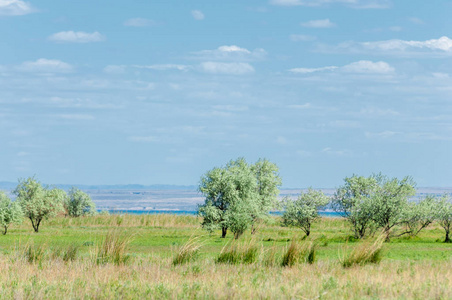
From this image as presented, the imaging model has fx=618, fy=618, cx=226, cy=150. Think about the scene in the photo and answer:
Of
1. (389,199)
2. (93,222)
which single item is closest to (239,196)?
(389,199)

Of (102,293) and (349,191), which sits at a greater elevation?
(349,191)

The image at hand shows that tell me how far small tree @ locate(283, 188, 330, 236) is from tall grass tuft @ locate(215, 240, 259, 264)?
24574 millimetres

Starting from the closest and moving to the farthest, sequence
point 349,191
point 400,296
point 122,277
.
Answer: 1. point 400,296
2. point 122,277
3. point 349,191

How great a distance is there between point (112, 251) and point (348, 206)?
2998cm

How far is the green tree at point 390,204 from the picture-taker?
45312 mm

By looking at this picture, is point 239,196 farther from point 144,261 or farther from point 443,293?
point 443,293

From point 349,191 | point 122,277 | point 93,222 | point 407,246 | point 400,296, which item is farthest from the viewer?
point 93,222

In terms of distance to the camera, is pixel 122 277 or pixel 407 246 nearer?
pixel 122 277

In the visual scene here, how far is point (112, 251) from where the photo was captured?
75.0 feet

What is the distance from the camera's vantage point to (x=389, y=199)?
4566 centimetres

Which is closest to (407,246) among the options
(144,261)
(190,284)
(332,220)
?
(144,261)

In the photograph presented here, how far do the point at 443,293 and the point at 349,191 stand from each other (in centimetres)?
3422

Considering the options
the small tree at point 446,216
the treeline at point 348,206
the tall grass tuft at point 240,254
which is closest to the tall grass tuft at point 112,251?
the tall grass tuft at point 240,254

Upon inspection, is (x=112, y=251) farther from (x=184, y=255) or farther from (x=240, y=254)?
(x=240, y=254)
